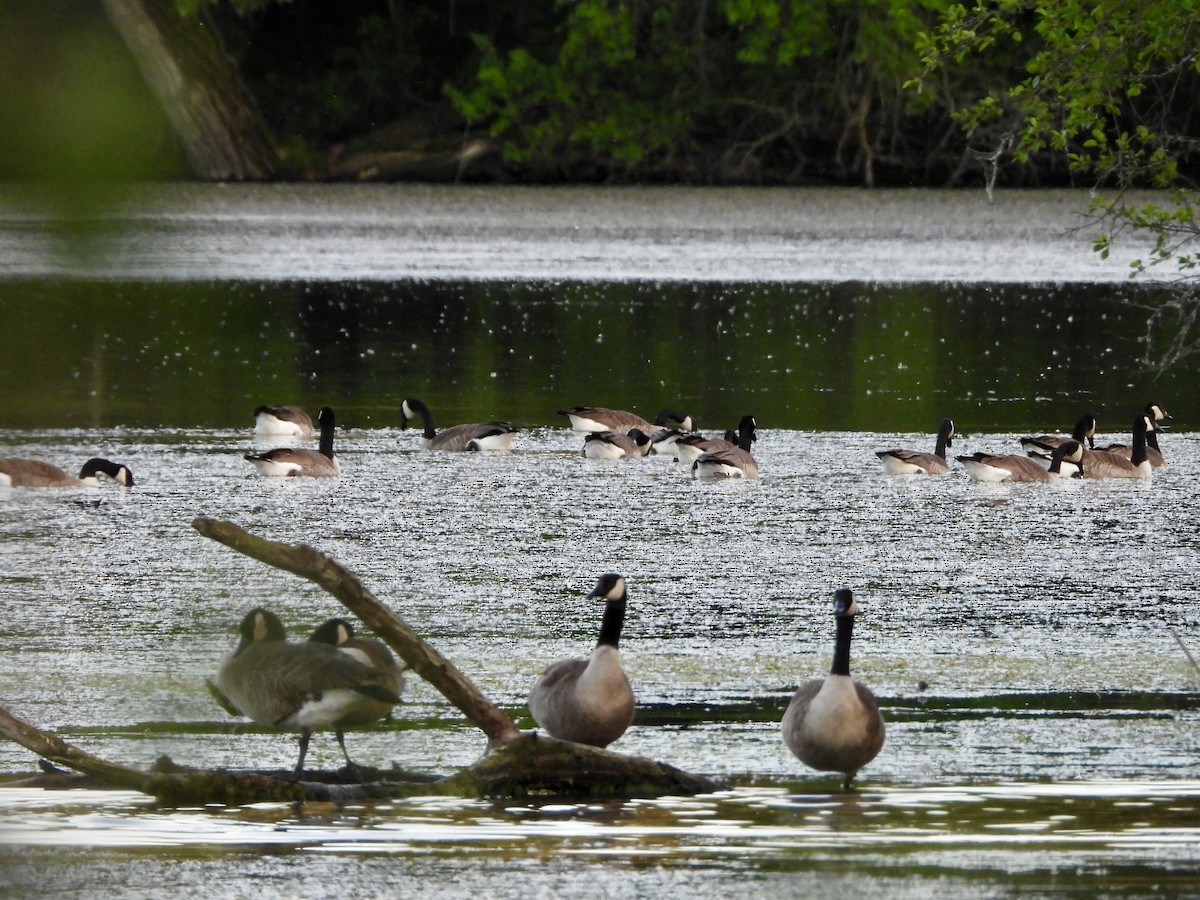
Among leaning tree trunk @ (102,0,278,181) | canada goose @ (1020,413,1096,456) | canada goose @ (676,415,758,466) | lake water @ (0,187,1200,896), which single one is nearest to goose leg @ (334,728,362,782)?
lake water @ (0,187,1200,896)

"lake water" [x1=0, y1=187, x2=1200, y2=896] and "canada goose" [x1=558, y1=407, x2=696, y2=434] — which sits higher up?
"canada goose" [x1=558, y1=407, x2=696, y2=434]

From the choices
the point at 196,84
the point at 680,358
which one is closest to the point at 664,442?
the point at 680,358

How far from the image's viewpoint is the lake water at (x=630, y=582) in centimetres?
319

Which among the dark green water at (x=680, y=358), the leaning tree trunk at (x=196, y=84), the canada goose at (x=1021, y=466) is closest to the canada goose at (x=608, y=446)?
the dark green water at (x=680, y=358)

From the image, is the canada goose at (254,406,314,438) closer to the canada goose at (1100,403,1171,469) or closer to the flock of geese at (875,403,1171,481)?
the flock of geese at (875,403,1171,481)

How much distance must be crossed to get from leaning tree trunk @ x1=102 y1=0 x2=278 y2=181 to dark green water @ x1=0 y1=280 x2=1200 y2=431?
9396 millimetres

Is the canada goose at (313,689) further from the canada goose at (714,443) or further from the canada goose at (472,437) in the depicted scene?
the canada goose at (472,437)

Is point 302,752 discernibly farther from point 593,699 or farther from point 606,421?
point 606,421

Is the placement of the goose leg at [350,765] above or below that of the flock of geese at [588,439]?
below

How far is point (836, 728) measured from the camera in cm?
492

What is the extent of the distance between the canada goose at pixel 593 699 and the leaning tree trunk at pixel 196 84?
12.9 ft

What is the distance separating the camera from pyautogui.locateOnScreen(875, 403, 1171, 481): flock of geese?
10.9m

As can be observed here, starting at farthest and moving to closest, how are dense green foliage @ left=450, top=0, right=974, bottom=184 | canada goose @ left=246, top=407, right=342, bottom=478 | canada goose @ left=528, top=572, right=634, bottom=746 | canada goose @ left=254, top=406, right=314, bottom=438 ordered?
dense green foliage @ left=450, top=0, right=974, bottom=184
canada goose @ left=254, top=406, right=314, bottom=438
canada goose @ left=246, top=407, right=342, bottom=478
canada goose @ left=528, top=572, right=634, bottom=746

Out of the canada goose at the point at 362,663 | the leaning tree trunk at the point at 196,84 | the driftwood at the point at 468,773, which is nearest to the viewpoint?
the leaning tree trunk at the point at 196,84
